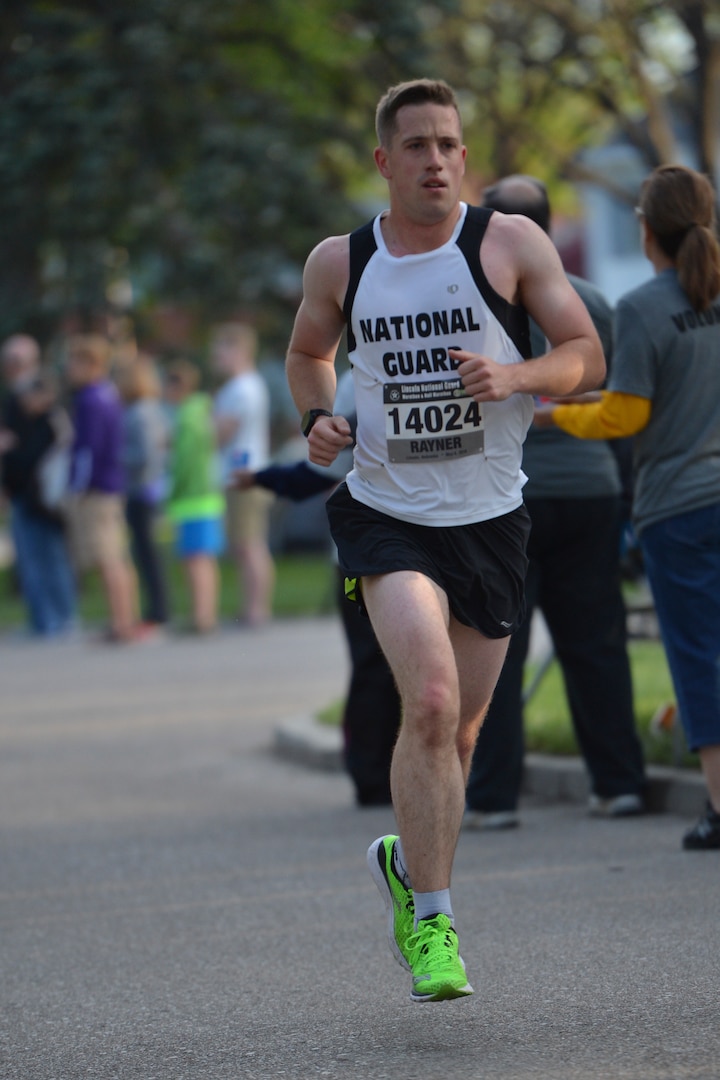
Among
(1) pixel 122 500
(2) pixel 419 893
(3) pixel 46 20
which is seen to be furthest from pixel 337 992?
(3) pixel 46 20

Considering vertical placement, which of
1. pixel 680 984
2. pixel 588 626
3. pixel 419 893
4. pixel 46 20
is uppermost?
pixel 46 20

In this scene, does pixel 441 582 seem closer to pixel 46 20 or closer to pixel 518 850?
pixel 518 850

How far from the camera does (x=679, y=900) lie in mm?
5719

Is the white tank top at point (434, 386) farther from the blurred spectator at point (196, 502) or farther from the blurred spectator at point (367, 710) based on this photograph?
the blurred spectator at point (196, 502)

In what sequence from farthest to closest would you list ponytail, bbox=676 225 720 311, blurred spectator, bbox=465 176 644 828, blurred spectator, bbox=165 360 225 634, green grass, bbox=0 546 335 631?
1. green grass, bbox=0 546 335 631
2. blurred spectator, bbox=165 360 225 634
3. blurred spectator, bbox=465 176 644 828
4. ponytail, bbox=676 225 720 311

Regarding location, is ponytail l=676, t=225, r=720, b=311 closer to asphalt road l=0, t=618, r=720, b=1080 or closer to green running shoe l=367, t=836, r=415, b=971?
asphalt road l=0, t=618, r=720, b=1080

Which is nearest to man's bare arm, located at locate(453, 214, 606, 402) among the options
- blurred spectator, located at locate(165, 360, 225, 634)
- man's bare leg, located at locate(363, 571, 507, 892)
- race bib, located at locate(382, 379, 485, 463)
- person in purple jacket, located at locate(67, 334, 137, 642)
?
race bib, located at locate(382, 379, 485, 463)

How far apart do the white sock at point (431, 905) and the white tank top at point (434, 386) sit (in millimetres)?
894

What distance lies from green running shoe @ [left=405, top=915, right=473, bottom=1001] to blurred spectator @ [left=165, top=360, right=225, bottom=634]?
1218cm

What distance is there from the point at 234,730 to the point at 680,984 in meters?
7.12

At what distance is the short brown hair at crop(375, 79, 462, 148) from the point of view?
483cm

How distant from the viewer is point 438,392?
15.6 feet

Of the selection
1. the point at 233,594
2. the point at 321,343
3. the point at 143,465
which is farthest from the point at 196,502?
the point at 321,343

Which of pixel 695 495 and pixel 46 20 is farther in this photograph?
pixel 46 20
